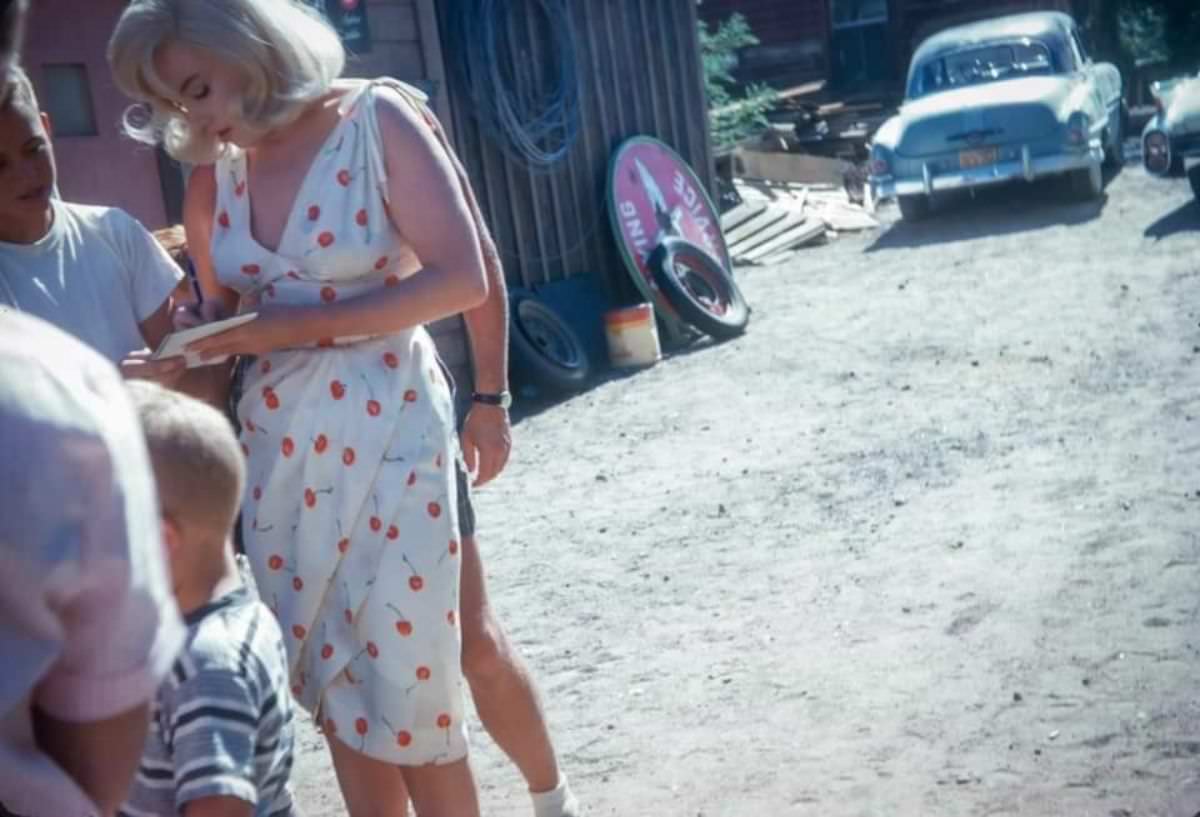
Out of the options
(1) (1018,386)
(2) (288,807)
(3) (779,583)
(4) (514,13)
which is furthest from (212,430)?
(4) (514,13)

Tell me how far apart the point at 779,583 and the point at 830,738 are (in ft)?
4.71

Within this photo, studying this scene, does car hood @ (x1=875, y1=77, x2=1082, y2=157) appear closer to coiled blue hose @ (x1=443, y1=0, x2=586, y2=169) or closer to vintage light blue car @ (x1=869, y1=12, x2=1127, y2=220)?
vintage light blue car @ (x1=869, y1=12, x2=1127, y2=220)

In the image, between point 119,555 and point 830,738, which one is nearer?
point 119,555

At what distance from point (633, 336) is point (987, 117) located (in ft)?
16.7

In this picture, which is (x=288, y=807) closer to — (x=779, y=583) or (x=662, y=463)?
(x=779, y=583)

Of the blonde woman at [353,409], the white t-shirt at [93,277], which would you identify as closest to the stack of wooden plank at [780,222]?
the blonde woman at [353,409]

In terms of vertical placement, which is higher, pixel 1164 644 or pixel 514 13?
pixel 514 13

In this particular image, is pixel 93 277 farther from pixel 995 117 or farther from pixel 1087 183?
pixel 1087 183

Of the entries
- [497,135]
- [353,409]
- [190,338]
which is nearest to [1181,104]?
[497,135]

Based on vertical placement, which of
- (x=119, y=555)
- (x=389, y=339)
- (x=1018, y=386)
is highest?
(x=119, y=555)

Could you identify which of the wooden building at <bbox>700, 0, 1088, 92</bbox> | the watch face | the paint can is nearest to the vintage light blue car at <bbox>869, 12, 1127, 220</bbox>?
the watch face

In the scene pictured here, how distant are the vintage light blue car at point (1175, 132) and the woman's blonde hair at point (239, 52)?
36.2 ft

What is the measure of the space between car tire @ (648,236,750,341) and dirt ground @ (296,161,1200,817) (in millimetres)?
244

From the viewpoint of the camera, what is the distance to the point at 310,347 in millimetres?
2986
